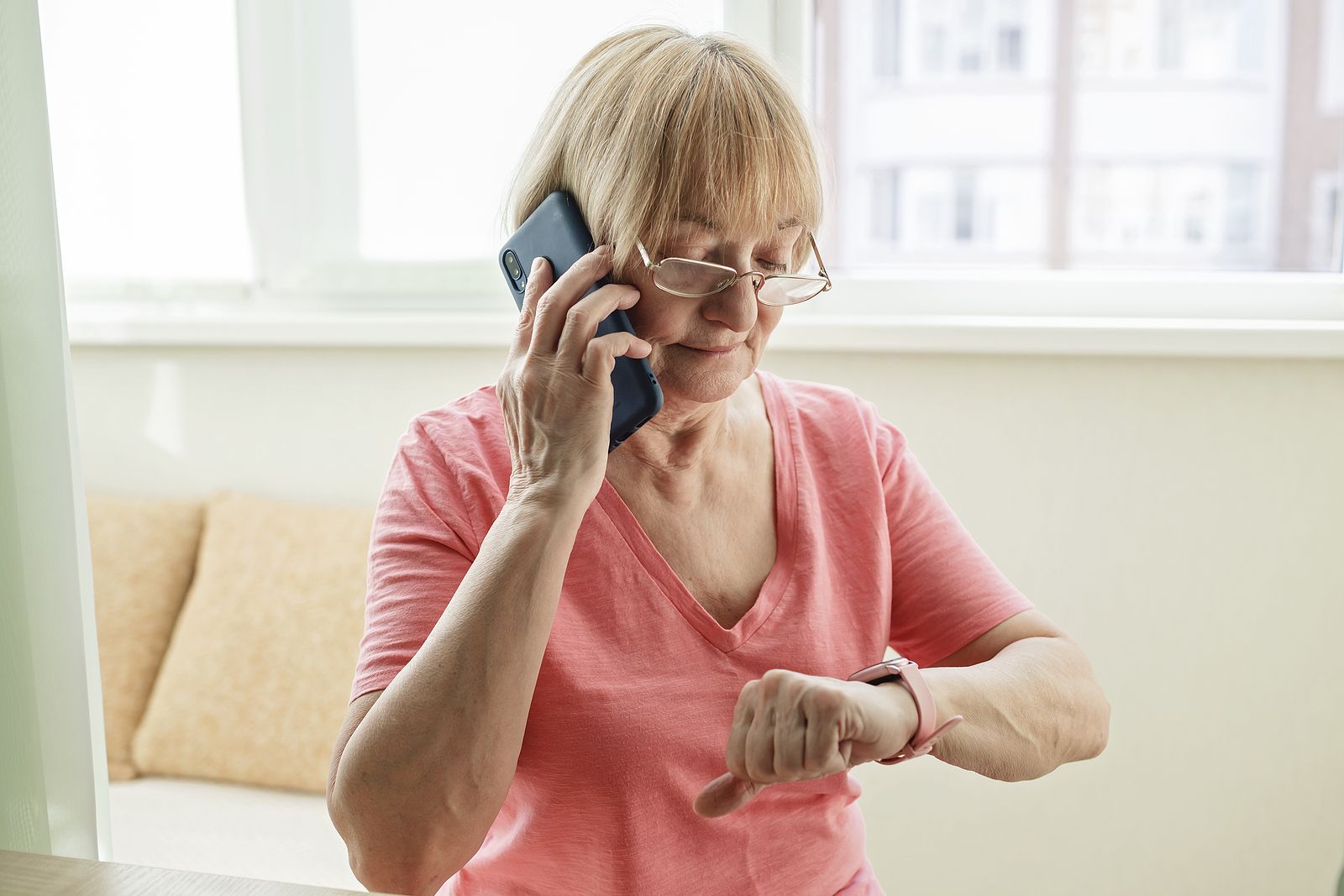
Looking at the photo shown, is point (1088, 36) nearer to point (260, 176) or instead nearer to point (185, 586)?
point (260, 176)

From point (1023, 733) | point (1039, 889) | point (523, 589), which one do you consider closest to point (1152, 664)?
point (1039, 889)

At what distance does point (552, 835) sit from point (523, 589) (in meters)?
0.26

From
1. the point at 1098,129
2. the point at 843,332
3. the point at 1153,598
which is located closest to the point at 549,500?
the point at 843,332

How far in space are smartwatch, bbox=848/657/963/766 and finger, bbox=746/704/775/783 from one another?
0.14m

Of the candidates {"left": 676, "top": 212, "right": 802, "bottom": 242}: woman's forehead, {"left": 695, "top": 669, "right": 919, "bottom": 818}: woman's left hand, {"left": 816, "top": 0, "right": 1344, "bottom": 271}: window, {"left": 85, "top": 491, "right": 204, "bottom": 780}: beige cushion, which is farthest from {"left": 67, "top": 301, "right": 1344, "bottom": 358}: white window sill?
{"left": 695, "top": 669, "right": 919, "bottom": 818}: woman's left hand

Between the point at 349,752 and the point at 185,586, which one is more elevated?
the point at 349,752

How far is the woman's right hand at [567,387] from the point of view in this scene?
3.22 feet

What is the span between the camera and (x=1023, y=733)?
1061mm

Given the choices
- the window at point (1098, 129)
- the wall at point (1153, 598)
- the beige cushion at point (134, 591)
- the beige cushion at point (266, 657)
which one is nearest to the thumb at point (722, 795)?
the wall at point (1153, 598)

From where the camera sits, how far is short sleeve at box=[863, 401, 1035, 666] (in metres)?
1.18

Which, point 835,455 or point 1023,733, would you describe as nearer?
point 1023,733

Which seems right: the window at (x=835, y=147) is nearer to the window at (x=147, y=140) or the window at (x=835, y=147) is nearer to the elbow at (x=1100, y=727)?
the window at (x=147, y=140)

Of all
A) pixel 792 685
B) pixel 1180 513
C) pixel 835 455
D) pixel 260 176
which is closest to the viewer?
pixel 792 685

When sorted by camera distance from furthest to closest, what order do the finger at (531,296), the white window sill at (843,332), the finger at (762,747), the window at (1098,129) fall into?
the window at (1098,129) → the white window sill at (843,332) → the finger at (531,296) → the finger at (762,747)
